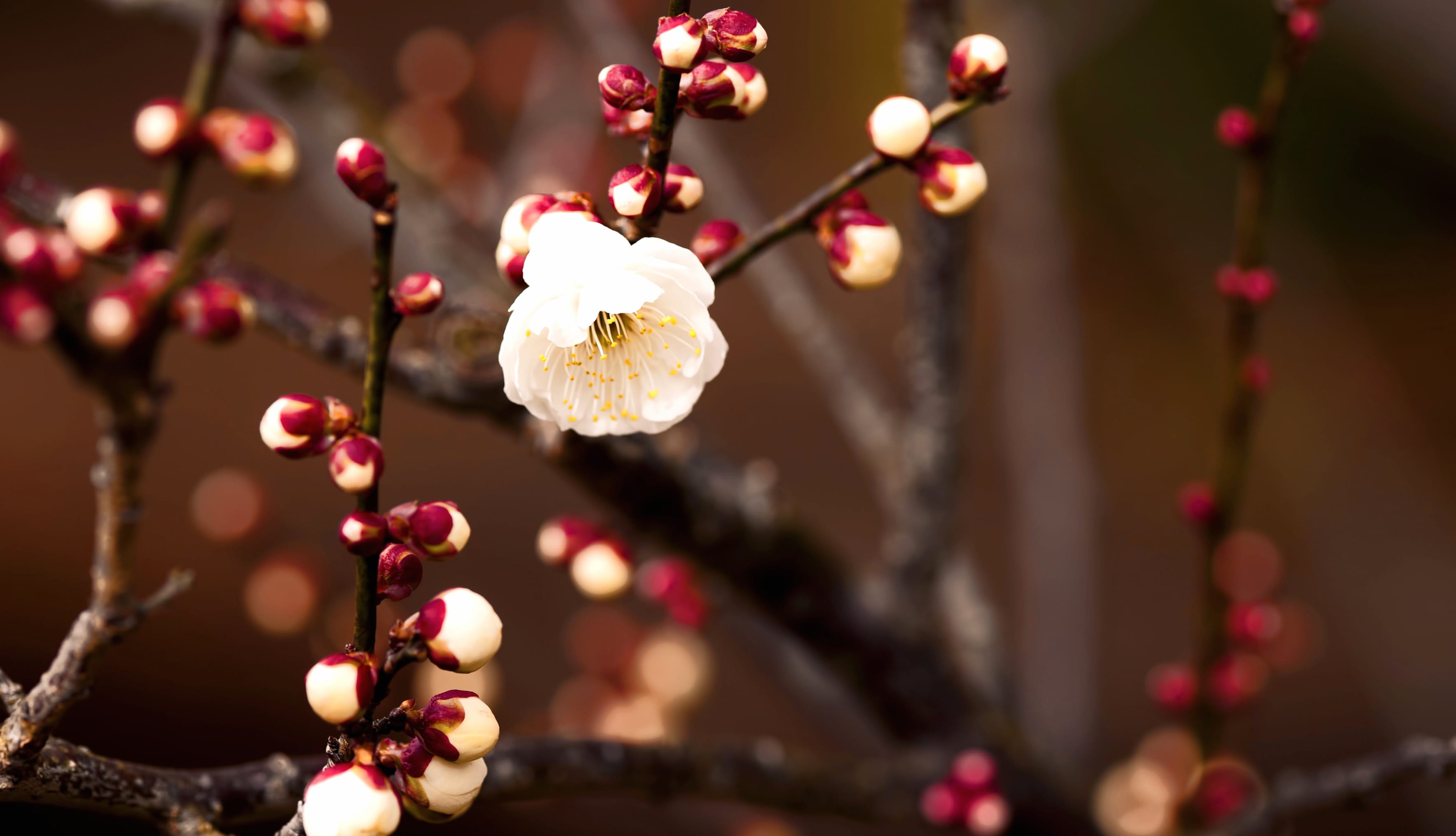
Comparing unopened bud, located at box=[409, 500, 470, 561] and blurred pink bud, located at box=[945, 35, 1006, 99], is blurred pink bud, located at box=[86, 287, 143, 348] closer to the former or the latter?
unopened bud, located at box=[409, 500, 470, 561]

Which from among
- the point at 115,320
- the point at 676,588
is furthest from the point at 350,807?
the point at 676,588

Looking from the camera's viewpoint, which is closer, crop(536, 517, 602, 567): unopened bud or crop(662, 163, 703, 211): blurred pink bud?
crop(662, 163, 703, 211): blurred pink bud

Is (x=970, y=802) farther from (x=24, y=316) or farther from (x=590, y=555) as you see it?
(x=24, y=316)

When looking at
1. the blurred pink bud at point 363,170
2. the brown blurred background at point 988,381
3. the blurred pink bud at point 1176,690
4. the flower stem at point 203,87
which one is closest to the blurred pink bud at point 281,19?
the flower stem at point 203,87

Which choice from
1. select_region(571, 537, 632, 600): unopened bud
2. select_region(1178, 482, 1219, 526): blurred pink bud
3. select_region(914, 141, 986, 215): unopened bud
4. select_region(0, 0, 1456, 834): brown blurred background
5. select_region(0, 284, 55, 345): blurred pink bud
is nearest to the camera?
select_region(0, 284, 55, 345): blurred pink bud

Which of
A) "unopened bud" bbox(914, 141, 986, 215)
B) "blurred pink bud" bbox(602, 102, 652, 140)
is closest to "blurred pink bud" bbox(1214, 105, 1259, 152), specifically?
"unopened bud" bbox(914, 141, 986, 215)

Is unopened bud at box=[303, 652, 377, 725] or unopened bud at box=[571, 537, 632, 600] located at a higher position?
unopened bud at box=[571, 537, 632, 600]

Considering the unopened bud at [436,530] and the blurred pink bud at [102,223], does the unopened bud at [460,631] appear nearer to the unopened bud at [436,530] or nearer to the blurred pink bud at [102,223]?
the unopened bud at [436,530]
